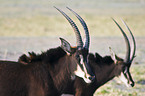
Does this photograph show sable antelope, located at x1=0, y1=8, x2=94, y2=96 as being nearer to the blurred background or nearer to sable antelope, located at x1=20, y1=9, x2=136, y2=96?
sable antelope, located at x1=20, y1=9, x2=136, y2=96

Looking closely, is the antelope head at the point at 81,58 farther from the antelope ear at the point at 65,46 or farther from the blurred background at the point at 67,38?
the blurred background at the point at 67,38

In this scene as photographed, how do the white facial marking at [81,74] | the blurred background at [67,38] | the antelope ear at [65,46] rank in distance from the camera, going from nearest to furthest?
the white facial marking at [81,74], the antelope ear at [65,46], the blurred background at [67,38]

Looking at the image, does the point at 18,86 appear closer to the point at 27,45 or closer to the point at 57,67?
the point at 57,67

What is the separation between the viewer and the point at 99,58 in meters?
9.37

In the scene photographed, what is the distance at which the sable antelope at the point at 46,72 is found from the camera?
6574 mm

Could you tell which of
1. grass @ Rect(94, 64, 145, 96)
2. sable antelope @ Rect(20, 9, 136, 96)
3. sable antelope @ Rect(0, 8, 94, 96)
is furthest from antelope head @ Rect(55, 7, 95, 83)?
grass @ Rect(94, 64, 145, 96)

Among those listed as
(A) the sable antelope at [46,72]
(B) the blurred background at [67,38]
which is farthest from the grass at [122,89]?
(A) the sable antelope at [46,72]

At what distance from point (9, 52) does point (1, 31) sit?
516 inches

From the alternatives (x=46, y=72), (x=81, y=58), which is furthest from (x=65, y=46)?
(x=46, y=72)

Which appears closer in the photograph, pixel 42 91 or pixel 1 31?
pixel 42 91

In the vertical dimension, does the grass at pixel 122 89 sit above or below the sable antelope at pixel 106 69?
below

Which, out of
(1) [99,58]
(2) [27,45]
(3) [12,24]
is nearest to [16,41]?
(2) [27,45]

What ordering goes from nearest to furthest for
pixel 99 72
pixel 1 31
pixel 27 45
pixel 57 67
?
pixel 57 67 < pixel 99 72 < pixel 27 45 < pixel 1 31

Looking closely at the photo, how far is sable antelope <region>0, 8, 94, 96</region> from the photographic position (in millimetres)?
6574
